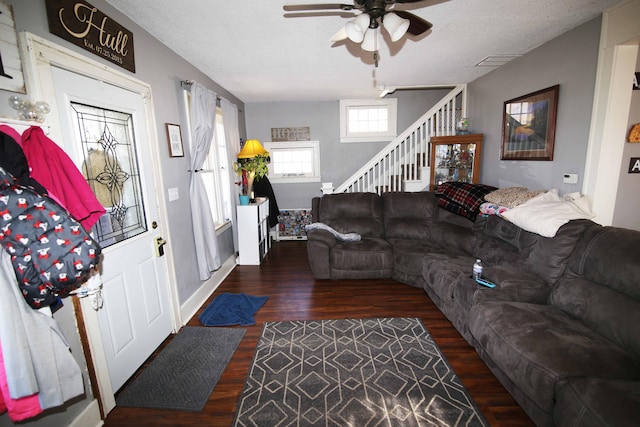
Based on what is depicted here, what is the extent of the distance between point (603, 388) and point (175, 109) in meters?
3.54

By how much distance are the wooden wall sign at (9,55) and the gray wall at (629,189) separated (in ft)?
13.4

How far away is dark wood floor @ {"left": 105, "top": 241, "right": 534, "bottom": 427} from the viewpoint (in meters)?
1.66

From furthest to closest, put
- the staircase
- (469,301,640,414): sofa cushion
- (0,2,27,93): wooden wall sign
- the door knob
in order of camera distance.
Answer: the staircase → the door knob → (469,301,640,414): sofa cushion → (0,2,27,93): wooden wall sign

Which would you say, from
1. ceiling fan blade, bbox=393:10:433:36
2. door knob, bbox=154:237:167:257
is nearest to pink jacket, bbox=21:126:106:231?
door knob, bbox=154:237:167:257

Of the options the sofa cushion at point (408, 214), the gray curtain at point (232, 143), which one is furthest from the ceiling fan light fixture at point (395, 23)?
the gray curtain at point (232, 143)

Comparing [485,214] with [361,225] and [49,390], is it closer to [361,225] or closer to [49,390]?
[361,225]

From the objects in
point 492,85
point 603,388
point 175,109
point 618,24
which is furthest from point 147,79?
point 492,85

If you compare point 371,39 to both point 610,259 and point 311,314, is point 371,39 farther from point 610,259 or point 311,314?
point 311,314

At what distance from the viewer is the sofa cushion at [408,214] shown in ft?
12.1

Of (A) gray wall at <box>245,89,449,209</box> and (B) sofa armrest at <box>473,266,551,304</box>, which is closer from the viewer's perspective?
(B) sofa armrest at <box>473,266,551,304</box>

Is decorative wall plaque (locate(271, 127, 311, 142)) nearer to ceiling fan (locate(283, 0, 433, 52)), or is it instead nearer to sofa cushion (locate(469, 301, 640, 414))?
ceiling fan (locate(283, 0, 433, 52))

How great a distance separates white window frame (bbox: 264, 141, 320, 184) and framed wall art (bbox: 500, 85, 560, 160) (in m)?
3.00

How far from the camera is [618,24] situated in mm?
2102

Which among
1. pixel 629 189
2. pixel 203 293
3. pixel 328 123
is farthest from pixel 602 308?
pixel 328 123
